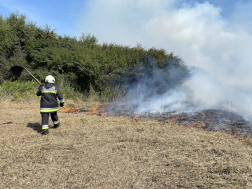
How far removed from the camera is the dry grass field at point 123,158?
2773 millimetres

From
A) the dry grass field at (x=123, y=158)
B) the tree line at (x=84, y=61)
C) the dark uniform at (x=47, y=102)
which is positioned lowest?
the dry grass field at (x=123, y=158)

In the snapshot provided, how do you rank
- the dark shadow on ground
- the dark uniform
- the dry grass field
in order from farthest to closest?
the dark shadow on ground, the dark uniform, the dry grass field

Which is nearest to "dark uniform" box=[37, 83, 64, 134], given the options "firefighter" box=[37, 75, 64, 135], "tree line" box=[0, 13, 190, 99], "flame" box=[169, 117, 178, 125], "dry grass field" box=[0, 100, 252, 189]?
"firefighter" box=[37, 75, 64, 135]

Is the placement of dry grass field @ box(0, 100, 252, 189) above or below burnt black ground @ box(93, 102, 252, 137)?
below

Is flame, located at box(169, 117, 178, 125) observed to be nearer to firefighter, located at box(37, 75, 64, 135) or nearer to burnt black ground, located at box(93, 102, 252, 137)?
burnt black ground, located at box(93, 102, 252, 137)

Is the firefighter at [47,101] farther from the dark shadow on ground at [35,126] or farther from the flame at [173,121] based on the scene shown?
the flame at [173,121]

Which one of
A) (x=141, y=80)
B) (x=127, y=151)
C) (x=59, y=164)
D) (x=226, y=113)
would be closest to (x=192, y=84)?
(x=141, y=80)

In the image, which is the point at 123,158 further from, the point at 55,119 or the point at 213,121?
the point at 213,121

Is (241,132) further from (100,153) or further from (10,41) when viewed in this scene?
(10,41)

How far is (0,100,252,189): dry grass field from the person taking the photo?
2773 millimetres

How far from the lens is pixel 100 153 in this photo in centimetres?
377

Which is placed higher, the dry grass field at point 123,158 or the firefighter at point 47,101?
the firefighter at point 47,101

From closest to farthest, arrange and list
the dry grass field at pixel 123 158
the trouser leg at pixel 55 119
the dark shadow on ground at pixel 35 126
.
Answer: the dry grass field at pixel 123 158 → the trouser leg at pixel 55 119 → the dark shadow on ground at pixel 35 126

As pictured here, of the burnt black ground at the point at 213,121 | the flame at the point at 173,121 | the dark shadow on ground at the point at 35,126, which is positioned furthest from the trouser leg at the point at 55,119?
the flame at the point at 173,121
